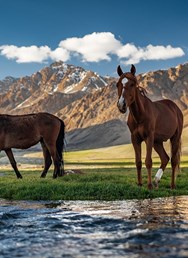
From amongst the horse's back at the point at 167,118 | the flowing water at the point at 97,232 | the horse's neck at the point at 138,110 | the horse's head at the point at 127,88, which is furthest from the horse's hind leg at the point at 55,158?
the flowing water at the point at 97,232

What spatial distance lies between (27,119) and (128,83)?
337 inches

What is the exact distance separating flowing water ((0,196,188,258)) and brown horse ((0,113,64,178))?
965cm

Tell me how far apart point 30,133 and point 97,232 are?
13372mm

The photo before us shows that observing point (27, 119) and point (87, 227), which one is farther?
point (27, 119)

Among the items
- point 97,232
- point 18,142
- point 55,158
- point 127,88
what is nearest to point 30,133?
point 18,142

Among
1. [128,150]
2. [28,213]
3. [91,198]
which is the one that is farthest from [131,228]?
[128,150]

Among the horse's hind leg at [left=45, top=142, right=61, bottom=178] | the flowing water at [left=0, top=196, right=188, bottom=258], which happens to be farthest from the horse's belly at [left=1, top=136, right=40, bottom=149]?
the flowing water at [left=0, top=196, right=188, bottom=258]

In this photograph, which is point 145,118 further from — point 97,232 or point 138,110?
point 97,232

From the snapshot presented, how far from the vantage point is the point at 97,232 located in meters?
6.94

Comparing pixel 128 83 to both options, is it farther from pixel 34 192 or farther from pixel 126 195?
pixel 34 192

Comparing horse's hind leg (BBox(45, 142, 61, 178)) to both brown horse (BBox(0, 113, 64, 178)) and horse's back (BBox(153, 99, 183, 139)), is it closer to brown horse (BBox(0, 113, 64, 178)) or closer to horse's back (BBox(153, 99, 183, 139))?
brown horse (BBox(0, 113, 64, 178))

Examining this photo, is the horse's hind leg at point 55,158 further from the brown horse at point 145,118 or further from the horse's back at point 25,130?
the brown horse at point 145,118

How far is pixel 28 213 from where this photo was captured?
9570 millimetres

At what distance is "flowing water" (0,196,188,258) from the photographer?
5.66m
